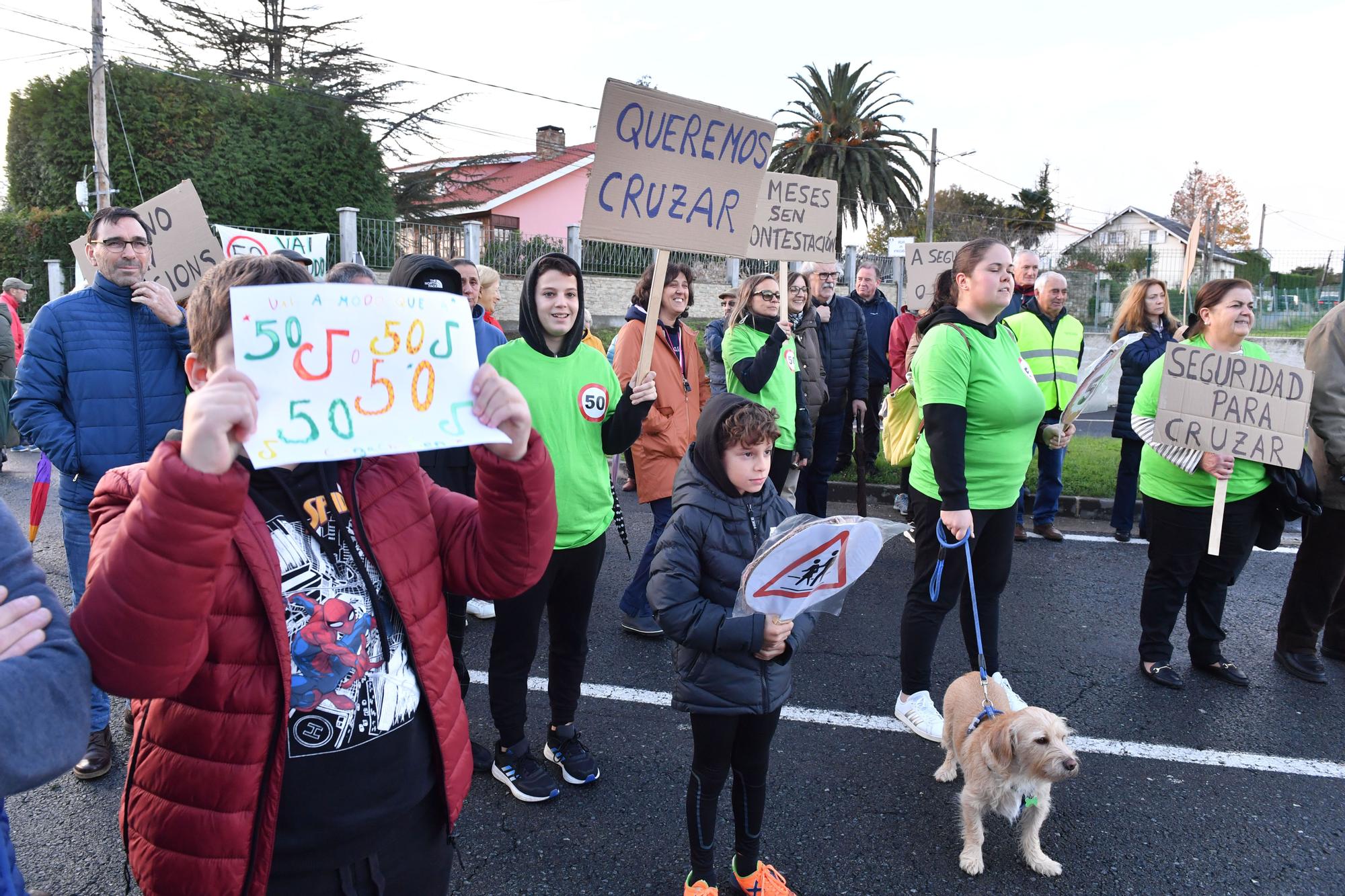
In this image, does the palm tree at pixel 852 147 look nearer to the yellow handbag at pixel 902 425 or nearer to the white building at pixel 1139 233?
the white building at pixel 1139 233

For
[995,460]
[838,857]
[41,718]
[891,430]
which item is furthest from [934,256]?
[41,718]

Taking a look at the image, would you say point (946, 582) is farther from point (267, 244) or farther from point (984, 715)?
point (267, 244)

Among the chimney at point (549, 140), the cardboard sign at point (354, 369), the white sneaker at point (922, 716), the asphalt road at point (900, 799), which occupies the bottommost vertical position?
the asphalt road at point (900, 799)

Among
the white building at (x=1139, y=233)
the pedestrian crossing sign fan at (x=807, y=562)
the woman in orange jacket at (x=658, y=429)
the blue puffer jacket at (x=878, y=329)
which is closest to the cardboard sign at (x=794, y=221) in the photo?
the woman in orange jacket at (x=658, y=429)

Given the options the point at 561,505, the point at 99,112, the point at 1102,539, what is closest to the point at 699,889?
the point at 561,505

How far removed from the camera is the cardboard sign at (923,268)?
8156 millimetres

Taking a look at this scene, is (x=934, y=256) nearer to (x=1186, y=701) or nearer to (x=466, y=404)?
(x=1186, y=701)

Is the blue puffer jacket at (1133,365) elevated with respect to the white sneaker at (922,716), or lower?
elevated

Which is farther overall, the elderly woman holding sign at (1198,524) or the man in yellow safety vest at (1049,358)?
the man in yellow safety vest at (1049,358)

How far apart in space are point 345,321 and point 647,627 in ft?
11.7

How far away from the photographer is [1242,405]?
397cm

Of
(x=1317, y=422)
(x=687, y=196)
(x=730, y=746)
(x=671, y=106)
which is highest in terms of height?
(x=671, y=106)

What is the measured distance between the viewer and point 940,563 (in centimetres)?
350

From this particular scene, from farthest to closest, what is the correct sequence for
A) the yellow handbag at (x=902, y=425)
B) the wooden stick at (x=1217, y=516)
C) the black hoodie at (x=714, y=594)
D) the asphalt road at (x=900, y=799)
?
the yellow handbag at (x=902, y=425)
the wooden stick at (x=1217, y=516)
the asphalt road at (x=900, y=799)
the black hoodie at (x=714, y=594)
